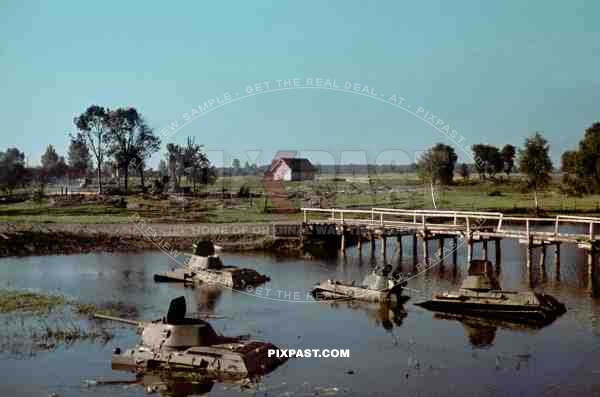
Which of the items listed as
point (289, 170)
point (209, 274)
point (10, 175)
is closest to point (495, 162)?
point (289, 170)

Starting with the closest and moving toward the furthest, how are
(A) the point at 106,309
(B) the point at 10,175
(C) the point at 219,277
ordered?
1. (A) the point at 106,309
2. (C) the point at 219,277
3. (B) the point at 10,175

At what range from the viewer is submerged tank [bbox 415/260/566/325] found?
97.9 feet

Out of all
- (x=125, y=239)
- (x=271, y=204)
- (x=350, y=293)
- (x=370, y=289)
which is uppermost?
(x=271, y=204)

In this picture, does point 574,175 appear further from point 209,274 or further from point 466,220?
point 209,274

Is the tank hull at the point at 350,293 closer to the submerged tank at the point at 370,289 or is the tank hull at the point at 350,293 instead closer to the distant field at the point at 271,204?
the submerged tank at the point at 370,289

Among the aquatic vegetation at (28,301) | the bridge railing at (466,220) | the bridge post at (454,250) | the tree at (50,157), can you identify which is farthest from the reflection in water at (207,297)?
the tree at (50,157)

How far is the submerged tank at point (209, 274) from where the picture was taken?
37.9 metres

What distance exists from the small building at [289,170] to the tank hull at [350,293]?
216 feet

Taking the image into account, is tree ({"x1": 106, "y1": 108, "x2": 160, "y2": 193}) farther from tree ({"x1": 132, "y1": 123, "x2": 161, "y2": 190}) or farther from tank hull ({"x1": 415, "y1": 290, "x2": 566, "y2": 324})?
tank hull ({"x1": 415, "y1": 290, "x2": 566, "y2": 324})

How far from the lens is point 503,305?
3033 centimetres

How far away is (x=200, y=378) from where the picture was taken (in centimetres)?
2203

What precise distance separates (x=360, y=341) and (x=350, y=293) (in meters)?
7.20

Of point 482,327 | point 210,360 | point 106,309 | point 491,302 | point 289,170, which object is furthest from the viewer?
point 289,170

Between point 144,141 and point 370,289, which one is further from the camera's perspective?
point 144,141
